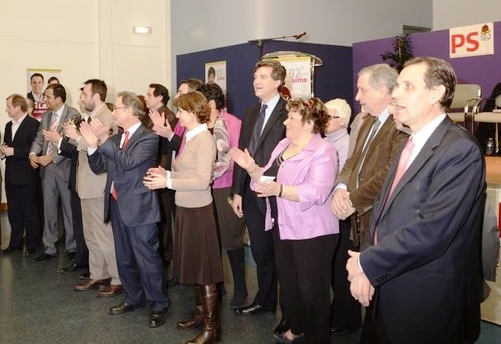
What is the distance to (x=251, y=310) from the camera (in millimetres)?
3793

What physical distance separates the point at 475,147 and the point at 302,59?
4209 mm

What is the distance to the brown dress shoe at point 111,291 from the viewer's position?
165 inches

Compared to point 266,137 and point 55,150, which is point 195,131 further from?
point 55,150

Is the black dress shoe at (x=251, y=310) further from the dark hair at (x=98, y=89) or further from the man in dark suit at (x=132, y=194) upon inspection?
the dark hair at (x=98, y=89)

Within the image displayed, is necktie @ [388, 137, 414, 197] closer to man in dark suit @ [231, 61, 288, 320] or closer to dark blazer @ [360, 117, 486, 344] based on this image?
dark blazer @ [360, 117, 486, 344]

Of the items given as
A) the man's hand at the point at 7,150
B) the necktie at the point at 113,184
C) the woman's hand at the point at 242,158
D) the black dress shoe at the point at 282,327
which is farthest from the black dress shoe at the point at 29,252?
the woman's hand at the point at 242,158

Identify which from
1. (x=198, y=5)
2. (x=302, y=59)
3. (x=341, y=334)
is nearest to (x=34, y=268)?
(x=341, y=334)

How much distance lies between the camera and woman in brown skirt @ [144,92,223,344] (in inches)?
127

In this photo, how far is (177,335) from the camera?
3.43m

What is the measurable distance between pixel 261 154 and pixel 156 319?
1.27 meters

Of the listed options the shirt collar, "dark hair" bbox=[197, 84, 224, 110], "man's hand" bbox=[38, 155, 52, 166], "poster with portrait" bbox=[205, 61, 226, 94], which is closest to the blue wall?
"poster with portrait" bbox=[205, 61, 226, 94]

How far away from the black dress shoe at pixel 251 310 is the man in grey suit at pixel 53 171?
2.18m

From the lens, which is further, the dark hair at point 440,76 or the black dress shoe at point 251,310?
the black dress shoe at point 251,310

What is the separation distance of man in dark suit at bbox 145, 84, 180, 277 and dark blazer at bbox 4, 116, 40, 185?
4.71 feet
